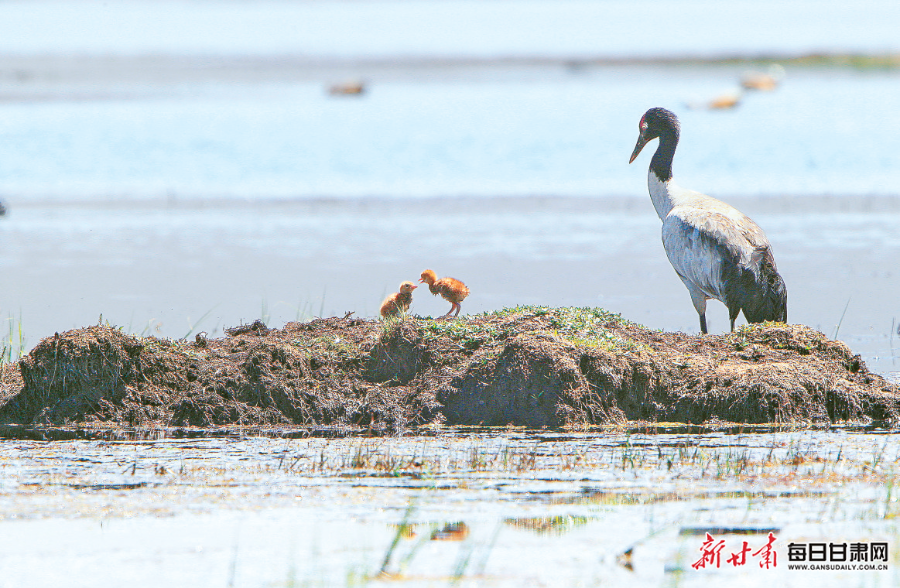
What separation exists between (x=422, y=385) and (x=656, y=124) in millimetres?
5699

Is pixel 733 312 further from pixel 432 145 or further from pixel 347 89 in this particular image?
pixel 347 89

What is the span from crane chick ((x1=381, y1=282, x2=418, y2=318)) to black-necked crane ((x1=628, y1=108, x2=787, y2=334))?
238 centimetres

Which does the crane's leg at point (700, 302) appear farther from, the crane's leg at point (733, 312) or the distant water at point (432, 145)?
the distant water at point (432, 145)

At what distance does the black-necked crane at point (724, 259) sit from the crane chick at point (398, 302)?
93.8 inches

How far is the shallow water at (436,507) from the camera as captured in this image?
5.01 metres

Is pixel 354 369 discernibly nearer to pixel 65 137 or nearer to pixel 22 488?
pixel 22 488

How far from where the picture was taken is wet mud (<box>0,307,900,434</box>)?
8062 mm

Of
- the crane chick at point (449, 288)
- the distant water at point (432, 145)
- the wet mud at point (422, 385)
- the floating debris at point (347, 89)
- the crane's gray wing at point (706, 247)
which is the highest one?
the floating debris at point (347, 89)

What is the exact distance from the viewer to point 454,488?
618 cm

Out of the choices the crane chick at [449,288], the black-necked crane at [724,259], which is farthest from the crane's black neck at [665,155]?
the crane chick at [449,288]

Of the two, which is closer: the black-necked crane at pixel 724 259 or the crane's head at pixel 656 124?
the black-necked crane at pixel 724 259

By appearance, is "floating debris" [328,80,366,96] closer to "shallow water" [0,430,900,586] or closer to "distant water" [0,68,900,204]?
"distant water" [0,68,900,204]

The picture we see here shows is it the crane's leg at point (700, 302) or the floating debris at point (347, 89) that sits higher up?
the floating debris at point (347, 89)

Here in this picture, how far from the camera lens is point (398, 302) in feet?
34.7
